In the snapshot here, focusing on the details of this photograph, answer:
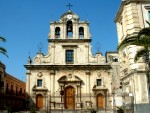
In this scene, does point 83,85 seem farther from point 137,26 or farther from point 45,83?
point 137,26

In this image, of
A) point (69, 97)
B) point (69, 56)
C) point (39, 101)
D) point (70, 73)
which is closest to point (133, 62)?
point (70, 73)

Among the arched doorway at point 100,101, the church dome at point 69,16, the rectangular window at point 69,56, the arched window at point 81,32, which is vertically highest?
the church dome at point 69,16

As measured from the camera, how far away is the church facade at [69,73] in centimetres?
3216

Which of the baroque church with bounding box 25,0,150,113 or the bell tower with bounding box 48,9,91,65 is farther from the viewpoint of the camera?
the bell tower with bounding box 48,9,91,65

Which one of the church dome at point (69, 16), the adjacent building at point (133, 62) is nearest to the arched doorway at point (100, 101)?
the adjacent building at point (133, 62)

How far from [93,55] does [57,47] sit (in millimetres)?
4891

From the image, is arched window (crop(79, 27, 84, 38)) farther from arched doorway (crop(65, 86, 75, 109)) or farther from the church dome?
arched doorway (crop(65, 86, 75, 109))

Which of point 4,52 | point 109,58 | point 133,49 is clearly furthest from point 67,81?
point 4,52

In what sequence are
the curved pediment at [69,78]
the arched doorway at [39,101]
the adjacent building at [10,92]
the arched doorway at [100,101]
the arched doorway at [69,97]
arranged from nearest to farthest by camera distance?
the arched doorway at [39,101], the arched doorway at [100,101], the arched doorway at [69,97], the curved pediment at [69,78], the adjacent building at [10,92]

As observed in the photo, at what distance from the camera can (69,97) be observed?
32844mm

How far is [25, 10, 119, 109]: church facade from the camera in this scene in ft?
105

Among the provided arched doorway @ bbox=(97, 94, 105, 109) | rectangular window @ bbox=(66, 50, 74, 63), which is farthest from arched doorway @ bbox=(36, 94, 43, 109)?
arched doorway @ bbox=(97, 94, 105, 109)

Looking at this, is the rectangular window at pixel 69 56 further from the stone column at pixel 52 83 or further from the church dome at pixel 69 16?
the church dome at pixel 69 16

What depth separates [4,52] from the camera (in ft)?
58.6
